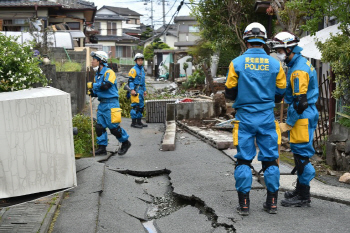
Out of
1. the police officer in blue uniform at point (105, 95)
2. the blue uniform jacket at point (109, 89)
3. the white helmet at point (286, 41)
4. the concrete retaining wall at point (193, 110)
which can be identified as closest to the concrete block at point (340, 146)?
Result: the white helmet at point (286, 41)

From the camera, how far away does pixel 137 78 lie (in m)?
14.0

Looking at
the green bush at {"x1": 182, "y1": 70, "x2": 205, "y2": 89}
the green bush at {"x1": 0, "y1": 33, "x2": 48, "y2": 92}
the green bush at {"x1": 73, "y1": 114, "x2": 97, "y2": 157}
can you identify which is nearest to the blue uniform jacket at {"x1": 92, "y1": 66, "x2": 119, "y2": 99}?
the green bush at {"x1": 73, "y1": 114, "x2": 97, "y2": 157}

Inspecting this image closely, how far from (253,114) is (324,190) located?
70.5 inches

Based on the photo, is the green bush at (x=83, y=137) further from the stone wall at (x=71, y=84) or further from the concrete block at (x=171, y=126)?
the stone wall at (x=71, y=84)

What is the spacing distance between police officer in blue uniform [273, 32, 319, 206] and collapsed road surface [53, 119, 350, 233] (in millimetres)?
297

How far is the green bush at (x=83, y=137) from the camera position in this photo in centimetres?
953

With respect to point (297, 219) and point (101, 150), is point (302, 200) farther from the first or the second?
point (101, 150)

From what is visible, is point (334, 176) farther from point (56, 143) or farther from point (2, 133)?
point (2, 133)

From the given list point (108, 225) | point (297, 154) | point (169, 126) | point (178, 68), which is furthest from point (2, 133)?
point (178, 68)

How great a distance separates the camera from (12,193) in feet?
14.5

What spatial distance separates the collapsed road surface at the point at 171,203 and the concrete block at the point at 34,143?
2.68ft

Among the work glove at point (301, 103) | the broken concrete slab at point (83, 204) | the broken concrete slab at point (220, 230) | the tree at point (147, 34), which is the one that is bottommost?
the broken concrete slab at point (220, 230)

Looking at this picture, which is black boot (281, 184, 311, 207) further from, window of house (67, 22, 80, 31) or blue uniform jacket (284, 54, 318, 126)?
window of house (67, 22, 80, 31)

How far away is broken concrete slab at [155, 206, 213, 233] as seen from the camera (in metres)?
5.29
